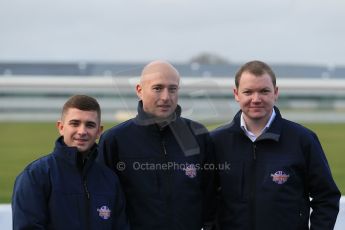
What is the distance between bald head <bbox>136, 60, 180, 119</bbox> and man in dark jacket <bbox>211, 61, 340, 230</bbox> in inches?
11.1

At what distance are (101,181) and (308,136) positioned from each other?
874 millimetres

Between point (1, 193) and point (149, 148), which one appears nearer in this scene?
point (149, 148)

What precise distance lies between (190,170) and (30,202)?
68 cm

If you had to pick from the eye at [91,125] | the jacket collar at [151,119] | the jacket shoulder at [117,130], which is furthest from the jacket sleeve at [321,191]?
the eye at [91,125]

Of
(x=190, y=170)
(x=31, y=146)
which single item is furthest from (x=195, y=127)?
(x=31, y=146)

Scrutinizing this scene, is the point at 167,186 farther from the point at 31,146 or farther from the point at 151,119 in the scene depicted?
the point at 31,146

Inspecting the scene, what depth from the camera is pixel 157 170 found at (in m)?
2.77

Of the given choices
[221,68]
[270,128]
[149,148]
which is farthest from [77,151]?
[221,68]

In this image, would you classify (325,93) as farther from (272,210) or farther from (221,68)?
(272,210)

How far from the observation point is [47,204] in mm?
2559

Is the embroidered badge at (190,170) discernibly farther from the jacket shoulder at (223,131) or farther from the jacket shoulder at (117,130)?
the jacket shoulder at (117,130)

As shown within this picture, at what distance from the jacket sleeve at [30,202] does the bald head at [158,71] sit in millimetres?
642

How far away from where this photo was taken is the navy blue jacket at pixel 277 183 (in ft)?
8.99

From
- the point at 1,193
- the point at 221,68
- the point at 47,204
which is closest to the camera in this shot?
the point at 47,204
